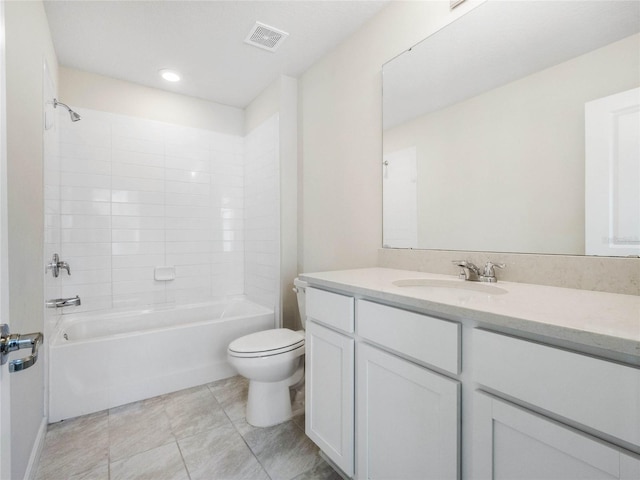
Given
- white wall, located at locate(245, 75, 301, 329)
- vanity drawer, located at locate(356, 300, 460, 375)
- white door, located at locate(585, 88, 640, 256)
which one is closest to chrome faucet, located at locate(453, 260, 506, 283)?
white door, located at locate(585, 88, 640, 256)

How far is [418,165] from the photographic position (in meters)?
1.65

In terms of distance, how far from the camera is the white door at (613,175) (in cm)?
96

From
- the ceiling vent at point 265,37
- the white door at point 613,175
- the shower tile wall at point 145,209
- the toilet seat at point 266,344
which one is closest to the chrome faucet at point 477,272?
the white door at point 613,175

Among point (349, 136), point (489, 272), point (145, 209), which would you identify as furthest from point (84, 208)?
point (489, 272)

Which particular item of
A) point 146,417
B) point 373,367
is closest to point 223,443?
point 146,417

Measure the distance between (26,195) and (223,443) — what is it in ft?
5.18

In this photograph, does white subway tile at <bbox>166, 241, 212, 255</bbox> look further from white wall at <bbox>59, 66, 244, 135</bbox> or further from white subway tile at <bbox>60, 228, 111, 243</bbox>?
white wall at <bbox>59, 66, 244, 135</bbox>

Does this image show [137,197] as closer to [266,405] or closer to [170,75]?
[170,75]

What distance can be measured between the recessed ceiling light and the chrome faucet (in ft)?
8.72

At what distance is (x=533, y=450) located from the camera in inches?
27.4

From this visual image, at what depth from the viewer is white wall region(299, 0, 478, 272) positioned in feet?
5.72

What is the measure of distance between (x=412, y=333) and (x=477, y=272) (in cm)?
55

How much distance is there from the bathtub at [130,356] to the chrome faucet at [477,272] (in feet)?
5.73

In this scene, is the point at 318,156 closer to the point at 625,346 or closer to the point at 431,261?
the point at 431,261
